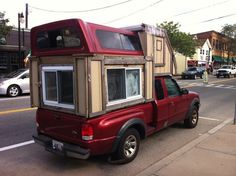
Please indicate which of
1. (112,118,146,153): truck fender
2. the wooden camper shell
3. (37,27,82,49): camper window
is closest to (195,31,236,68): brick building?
the wooden camper shell

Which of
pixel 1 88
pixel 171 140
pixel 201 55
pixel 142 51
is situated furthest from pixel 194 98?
pixel 201 55

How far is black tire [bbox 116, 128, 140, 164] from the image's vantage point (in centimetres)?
472

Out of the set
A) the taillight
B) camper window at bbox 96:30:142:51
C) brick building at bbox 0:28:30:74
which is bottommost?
the taillight

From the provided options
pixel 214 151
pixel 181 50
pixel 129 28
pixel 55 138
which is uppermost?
pixel 181 50

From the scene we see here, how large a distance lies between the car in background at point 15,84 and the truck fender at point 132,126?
1033 centimetres

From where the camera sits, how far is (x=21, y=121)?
7.88 metres

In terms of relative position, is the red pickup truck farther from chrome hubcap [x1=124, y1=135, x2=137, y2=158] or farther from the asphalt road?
the asphalt road

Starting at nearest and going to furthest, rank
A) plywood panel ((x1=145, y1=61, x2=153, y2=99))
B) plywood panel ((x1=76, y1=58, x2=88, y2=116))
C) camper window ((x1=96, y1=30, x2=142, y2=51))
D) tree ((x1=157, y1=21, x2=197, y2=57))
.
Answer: plywood panel ((x1=76, y1=58, x2=88, y2=116)) → camper window ((x1=96, y1=30, x2=142, y2=51)) → plywood panel ((x1=145, y1=61, x2=153, y2=99)) → tree ((x1=157, y1=21, x2=197, y2=57))

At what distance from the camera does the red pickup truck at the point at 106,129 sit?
14.0 ft

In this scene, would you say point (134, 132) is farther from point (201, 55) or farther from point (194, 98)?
point (201, 55)

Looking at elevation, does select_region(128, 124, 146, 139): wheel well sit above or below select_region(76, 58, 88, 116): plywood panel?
below

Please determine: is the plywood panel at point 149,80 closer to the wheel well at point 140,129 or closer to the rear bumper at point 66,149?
the wheel well at point 140,129

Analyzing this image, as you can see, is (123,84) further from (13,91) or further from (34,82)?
(13,91)

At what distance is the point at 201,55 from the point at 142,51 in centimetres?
5283
